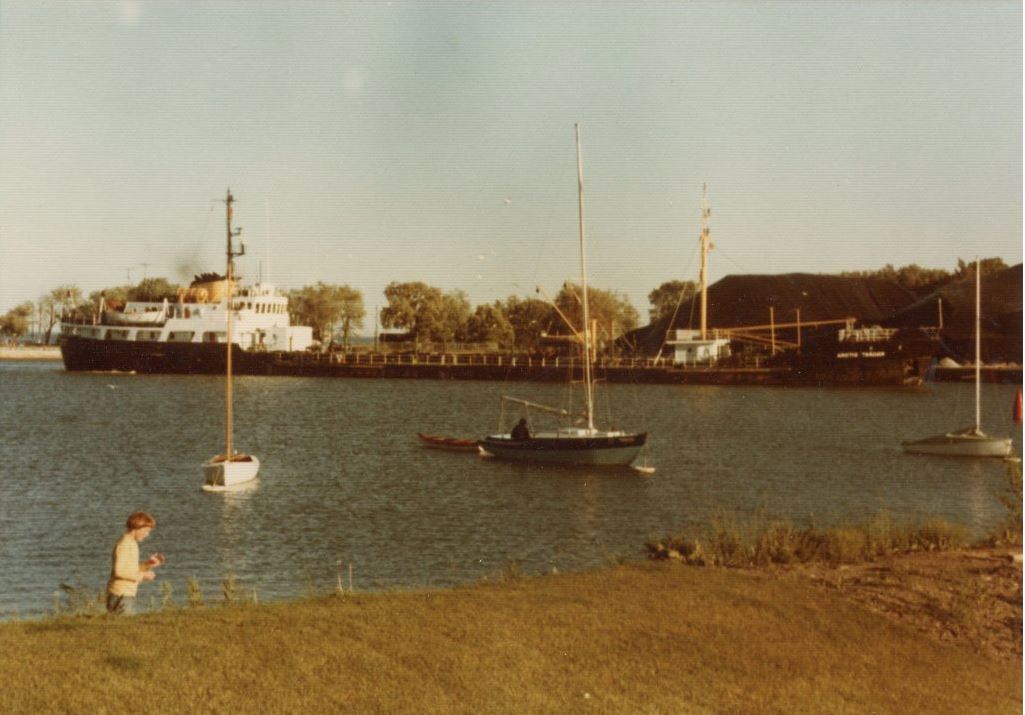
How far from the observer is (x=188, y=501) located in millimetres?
32719

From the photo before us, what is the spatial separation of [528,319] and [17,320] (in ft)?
335

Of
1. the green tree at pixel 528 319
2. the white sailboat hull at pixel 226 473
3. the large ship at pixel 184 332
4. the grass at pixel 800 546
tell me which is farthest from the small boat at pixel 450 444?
the green tree at pixel 528 319

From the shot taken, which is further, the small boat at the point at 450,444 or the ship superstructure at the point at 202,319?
the ship superstructure at the point at 202,319

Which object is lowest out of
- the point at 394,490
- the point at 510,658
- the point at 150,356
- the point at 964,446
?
the point at 394,490

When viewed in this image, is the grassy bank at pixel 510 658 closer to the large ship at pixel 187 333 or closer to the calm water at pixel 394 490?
the calm water at pixel 394 490

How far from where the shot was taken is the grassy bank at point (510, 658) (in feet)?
30.0

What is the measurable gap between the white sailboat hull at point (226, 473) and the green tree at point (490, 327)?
121402 millimetres

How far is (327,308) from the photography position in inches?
6585

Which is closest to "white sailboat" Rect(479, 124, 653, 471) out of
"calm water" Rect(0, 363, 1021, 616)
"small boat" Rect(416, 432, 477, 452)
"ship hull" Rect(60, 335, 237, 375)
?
"calm water" Rect(0, 363, 1021, 616)

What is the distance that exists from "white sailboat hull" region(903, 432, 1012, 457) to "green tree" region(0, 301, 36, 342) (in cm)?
17896

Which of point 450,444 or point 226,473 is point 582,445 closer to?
point 450,444

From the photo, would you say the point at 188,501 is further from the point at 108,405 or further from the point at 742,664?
the point at 108,405

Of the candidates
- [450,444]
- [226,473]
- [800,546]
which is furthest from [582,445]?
[800,546]

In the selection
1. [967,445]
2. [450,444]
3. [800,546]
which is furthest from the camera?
[450,444]
